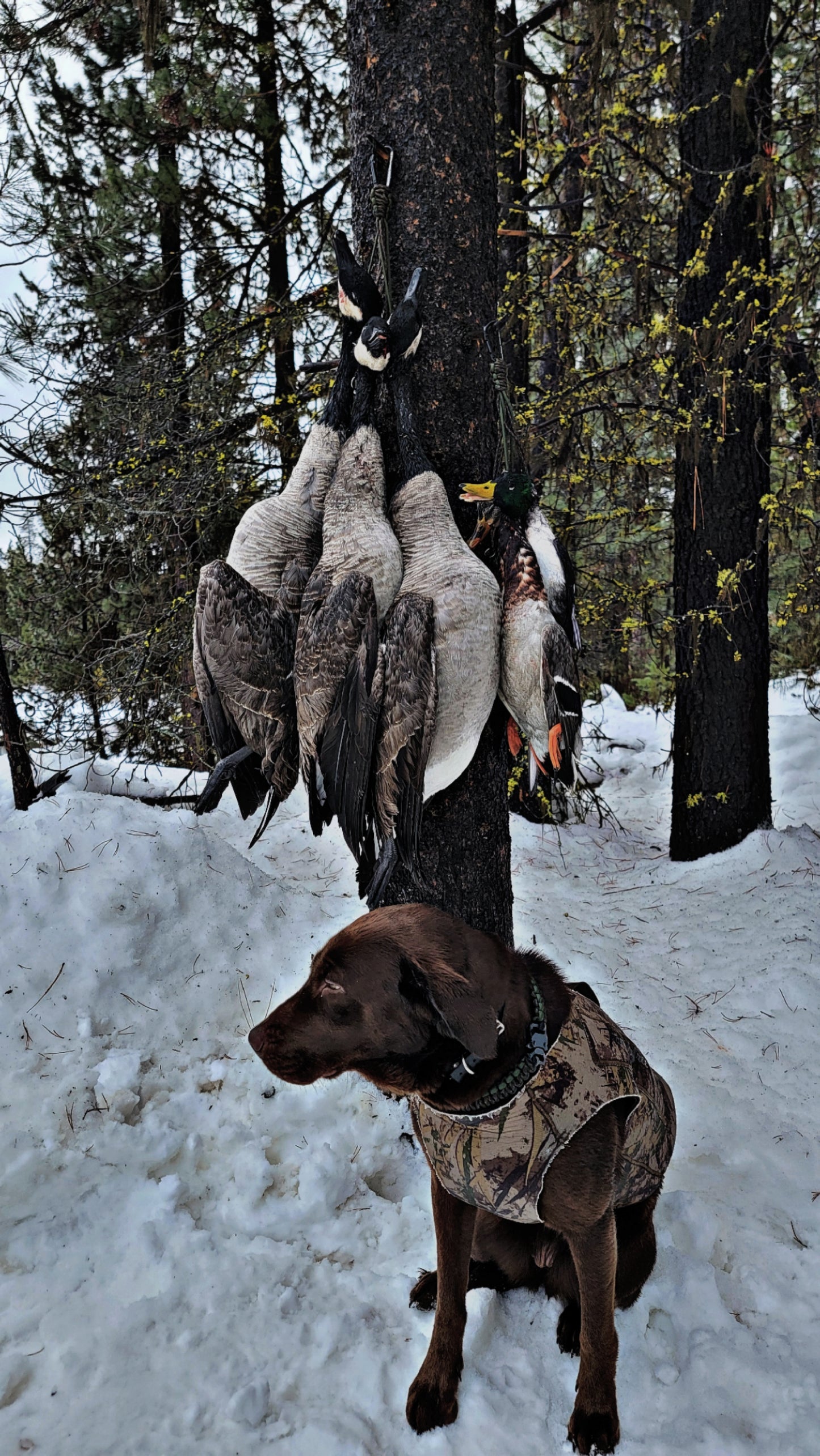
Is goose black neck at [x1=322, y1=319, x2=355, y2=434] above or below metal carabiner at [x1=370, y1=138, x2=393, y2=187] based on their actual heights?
below

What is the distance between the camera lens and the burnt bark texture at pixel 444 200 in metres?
2.19

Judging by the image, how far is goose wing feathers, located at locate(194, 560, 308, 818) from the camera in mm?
1844

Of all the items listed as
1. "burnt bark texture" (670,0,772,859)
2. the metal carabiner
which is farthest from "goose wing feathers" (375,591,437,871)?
"burnt bark texture" (670,0,772,859)

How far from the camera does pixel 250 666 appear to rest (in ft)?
6.13

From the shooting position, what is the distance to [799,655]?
26.3ft

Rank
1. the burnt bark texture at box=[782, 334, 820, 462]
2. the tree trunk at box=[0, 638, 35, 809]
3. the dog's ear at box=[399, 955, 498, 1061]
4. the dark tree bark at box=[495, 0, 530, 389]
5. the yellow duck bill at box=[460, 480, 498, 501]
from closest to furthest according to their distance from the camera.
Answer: the dog's ear at box=[399, 955, 498, 1061], the yellow duck bill at box=[460, 480, 498, 501], the tree trunk at box=[0, 638, 35, 809], the burnt bark texture at box=[782, 334, 820, 462], the dark tree bark at box=[495, 0, 530, 389]

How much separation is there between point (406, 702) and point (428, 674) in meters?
0.07

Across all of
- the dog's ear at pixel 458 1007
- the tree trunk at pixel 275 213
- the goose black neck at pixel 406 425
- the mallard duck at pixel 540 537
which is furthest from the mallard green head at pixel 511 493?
the tree trunk at pixel 275 213

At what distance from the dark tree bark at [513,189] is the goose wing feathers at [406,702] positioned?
3792 mm

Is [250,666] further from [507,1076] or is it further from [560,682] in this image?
[507,1076]

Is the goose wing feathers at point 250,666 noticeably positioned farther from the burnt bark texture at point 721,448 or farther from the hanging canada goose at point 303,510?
the burnt bark texture at point 721,448

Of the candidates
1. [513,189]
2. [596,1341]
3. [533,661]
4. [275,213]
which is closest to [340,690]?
[533,661]

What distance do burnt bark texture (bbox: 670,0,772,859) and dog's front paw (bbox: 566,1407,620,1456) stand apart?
375 cm

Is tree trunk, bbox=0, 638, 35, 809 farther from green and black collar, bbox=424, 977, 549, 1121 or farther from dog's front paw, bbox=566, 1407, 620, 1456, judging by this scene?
dog's front paw, bbox=566, 1407, 620, 1456
